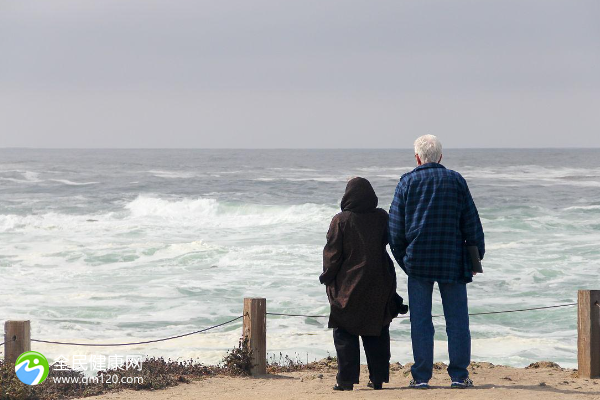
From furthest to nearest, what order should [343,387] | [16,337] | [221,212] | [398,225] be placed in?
[221,212], [16,337], [343,387], [398,225]

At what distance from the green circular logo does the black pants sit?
2.54m

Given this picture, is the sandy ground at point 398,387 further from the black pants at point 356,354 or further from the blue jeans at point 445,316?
the blue jeans at point 445,316

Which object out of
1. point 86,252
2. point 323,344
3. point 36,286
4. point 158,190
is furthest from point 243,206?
point 323,344

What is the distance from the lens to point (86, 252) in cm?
1956

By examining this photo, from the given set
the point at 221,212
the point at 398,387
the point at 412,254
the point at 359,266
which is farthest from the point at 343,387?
the point at 221,212

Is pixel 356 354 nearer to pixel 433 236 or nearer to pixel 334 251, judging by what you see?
pixel 334 251

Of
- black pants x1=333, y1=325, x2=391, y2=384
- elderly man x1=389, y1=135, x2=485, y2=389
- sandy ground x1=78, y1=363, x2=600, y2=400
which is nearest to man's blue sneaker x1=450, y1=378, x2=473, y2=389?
sandy ground x1=78, y1=363, x2=600, y2=400

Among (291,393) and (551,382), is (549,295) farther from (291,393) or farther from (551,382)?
(291,393)

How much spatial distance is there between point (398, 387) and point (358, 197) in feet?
5.16

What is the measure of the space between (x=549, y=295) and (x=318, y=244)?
25.2 feet

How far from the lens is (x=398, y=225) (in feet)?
18.6

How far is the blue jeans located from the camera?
225 inches

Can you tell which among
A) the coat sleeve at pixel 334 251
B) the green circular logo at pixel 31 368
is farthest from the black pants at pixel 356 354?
the green circular logo at pixel 31 368

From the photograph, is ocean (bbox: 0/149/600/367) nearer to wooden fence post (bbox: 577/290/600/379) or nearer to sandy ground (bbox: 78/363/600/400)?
sandy ground (bbox: 78/363/600/400)
